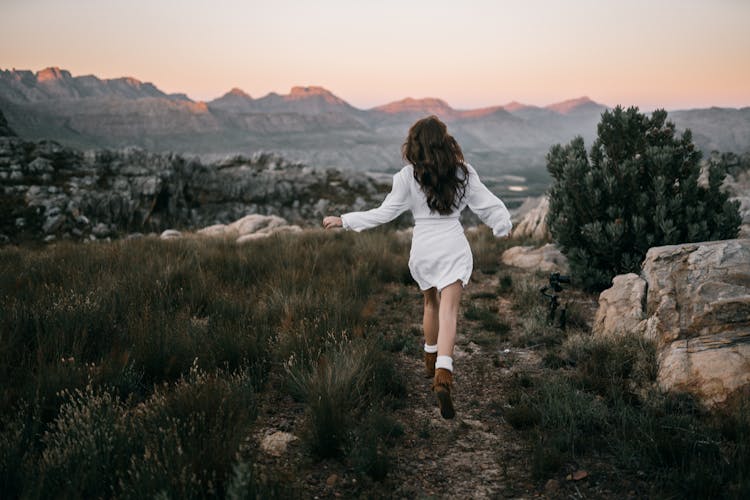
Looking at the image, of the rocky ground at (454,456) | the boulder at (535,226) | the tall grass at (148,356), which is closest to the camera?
the tall grass at (148,356)

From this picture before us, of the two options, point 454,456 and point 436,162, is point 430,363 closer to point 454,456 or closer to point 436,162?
point 454,456

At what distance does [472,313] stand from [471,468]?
3305 millimetres

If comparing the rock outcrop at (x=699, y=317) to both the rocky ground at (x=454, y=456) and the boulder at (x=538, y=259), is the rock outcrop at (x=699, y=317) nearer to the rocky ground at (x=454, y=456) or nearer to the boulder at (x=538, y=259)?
the rocky ground at (x=454, y=456)

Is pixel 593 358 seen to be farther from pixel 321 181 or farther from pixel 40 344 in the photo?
pixel 321 181

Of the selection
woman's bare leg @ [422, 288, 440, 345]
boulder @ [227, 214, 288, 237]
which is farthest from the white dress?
boulder @ [227, 214, 288, 237]

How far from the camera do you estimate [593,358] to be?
420cm

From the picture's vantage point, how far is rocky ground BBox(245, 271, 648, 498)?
2705 millimetres

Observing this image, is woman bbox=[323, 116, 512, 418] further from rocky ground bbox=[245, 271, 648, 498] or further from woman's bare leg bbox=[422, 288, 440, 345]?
rocky ground bbox=[245, 271, 648, 498]

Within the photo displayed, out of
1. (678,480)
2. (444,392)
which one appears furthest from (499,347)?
(678,480)

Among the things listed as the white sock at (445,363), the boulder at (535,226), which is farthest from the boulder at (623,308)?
the boulder at (535,226)

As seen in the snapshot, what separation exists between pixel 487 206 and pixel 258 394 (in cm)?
262

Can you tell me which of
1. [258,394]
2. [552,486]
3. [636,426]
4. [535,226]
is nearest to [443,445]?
[552,486]

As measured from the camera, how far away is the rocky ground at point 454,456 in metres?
2.71

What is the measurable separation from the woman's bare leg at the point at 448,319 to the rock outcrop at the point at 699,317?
69.0 inches
